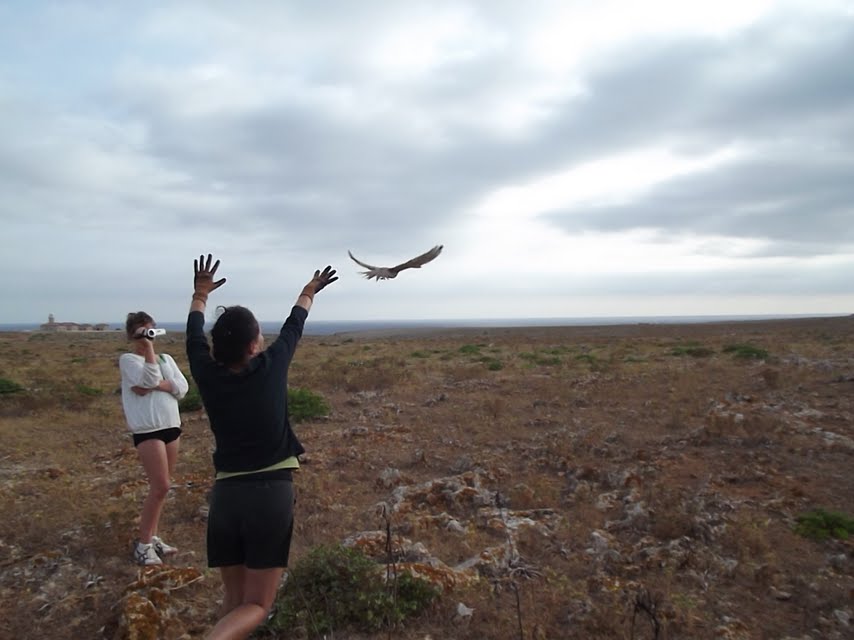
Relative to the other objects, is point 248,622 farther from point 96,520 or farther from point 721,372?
point 721,372

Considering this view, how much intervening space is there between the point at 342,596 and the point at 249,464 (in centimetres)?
137

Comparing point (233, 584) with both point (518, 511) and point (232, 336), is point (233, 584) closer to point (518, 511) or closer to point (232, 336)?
point (232, 336)

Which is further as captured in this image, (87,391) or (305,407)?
(87,391)

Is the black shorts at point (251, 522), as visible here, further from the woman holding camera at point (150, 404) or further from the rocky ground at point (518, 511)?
the woman holding camera at point (150, 404)

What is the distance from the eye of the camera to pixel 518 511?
5195 millimetres

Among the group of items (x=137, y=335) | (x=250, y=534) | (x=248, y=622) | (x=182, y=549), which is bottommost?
(x=182, y=549)

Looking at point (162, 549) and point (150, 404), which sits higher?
point (150, 404)

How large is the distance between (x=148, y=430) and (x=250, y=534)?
6.05 feet

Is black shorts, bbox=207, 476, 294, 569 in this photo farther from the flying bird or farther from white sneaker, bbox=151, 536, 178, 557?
white sneaker, bbox=151, 536, 178, 557

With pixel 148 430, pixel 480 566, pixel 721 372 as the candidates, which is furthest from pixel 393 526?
pixel 721 372

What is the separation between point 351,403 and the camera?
36.8 ft

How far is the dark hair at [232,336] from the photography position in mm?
2445

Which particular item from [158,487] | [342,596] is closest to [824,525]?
[342,596]

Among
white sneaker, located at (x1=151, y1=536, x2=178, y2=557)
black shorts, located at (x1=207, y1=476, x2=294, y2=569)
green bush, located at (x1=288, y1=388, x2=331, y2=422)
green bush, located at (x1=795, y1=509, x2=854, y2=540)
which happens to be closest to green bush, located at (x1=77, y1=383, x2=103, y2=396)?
green bush, located at (x1=288, y1=388, x2=331, y2=422)
